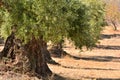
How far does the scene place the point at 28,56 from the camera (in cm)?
1930

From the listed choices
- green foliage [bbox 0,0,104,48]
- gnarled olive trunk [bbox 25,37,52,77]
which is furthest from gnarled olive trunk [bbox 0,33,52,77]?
→ green foliage [bbox 0,0,104,48]

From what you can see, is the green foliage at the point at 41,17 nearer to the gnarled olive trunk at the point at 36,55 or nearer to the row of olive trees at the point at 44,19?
the row of olive trees at the point at 44,19

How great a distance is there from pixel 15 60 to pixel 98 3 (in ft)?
62.3

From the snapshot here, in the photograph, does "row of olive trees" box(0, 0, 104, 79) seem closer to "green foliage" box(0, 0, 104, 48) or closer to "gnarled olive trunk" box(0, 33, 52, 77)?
"green foliage" box(0, 0, 104, 48)

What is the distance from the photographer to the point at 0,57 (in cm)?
2095

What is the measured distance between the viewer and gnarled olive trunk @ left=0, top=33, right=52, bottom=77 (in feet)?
63.2

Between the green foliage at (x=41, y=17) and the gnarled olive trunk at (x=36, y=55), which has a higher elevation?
the green foliage at (x=41, y=17)

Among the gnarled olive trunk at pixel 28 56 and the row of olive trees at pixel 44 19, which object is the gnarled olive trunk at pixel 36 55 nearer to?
the gnarled olive trunk at pixel 28 56

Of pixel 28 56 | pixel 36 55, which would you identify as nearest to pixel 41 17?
pixel 28 56

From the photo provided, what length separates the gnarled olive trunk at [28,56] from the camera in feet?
63.2

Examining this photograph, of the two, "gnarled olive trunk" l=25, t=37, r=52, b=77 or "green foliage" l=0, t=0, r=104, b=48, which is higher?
"green foliage" l=0, t=0, r=104, b=48

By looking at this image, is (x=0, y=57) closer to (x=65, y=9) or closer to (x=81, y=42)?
(x=81, y=42)

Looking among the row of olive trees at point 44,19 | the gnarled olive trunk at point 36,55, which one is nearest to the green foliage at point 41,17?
the row of olive trees at point 44,19

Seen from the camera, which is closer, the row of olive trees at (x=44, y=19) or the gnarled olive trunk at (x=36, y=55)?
the row of olive trees at (x=44, y=19)
